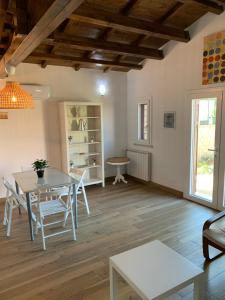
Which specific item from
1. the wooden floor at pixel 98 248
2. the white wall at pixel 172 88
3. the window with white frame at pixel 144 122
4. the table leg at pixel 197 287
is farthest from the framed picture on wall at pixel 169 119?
the table leg at pixel 197 287

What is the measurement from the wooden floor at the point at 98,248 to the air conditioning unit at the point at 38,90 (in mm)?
2299

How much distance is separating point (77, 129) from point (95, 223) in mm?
2321

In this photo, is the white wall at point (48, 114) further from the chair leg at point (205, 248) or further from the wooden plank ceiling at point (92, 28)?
the chair leg at point (205, 248)

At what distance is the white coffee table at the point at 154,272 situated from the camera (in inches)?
59.8

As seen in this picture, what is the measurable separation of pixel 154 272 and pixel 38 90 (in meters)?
3.95

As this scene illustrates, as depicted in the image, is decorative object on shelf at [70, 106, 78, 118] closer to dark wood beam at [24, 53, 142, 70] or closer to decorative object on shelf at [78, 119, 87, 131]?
decorative object on shelf at [78, 119, 87, 131]

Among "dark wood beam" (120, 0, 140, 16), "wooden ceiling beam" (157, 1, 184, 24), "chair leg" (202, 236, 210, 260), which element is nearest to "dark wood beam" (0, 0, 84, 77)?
"dark wood beam" (120, 0, 140, 16)

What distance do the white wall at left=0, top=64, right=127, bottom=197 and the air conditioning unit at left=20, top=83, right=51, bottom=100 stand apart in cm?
12

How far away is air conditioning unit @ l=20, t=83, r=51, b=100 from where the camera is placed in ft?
14.5

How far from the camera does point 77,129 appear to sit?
513 centimetres

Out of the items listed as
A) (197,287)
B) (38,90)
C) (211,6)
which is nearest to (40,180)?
(38,90)

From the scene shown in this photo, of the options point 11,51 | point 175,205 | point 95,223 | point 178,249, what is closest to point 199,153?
point 175,205

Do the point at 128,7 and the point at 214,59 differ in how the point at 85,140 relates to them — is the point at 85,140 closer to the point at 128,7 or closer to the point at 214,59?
the point at 128,7

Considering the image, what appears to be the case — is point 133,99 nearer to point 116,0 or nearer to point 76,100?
point 76,100
